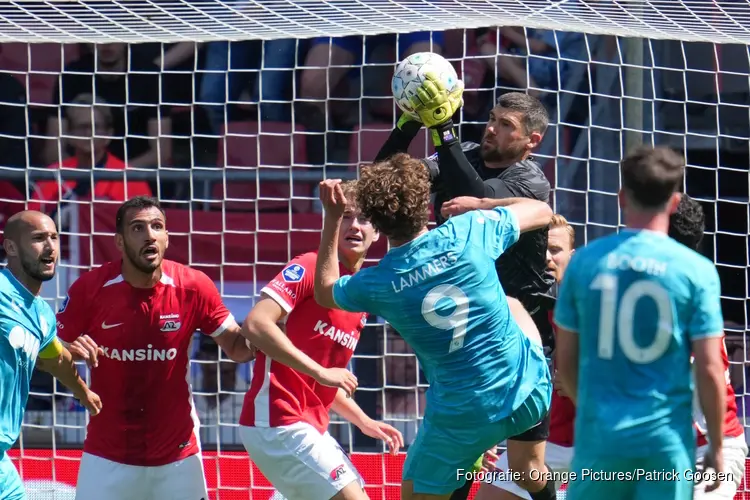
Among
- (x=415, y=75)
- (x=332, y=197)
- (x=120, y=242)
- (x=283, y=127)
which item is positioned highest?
(x=283, y=127)

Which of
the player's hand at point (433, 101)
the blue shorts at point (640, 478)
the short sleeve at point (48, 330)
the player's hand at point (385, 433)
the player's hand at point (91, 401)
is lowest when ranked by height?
the player's hand at point (385, 433)

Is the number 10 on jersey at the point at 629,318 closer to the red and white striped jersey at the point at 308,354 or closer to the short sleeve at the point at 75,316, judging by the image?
the red and white striped jersey at the point at 308,354

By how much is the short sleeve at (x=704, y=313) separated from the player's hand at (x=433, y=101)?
1567 mm

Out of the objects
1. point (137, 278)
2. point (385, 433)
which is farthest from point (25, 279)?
point (385, 433)

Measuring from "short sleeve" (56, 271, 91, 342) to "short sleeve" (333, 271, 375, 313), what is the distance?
1598 mm

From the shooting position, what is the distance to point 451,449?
4289 mm

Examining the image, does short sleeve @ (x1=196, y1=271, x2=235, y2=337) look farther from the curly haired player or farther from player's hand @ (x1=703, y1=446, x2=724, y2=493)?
player's hand @ (x1=703, y1=446, x2=724, y2=493)

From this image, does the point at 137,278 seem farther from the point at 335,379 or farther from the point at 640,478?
the point at 640,478

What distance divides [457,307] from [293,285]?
1.09 metres

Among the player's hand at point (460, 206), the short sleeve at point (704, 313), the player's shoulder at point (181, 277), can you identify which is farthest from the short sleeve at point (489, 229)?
the player's shoulder at point (181, 277)

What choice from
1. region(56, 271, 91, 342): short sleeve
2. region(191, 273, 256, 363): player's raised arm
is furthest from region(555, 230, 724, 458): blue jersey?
region(56, 271, 91, 342): short sleeve

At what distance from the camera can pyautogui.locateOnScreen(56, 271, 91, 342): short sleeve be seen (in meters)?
5.29

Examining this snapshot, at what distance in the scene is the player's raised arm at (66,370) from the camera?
4992 mm

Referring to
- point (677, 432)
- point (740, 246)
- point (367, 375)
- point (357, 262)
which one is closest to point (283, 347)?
point (357, 262)
